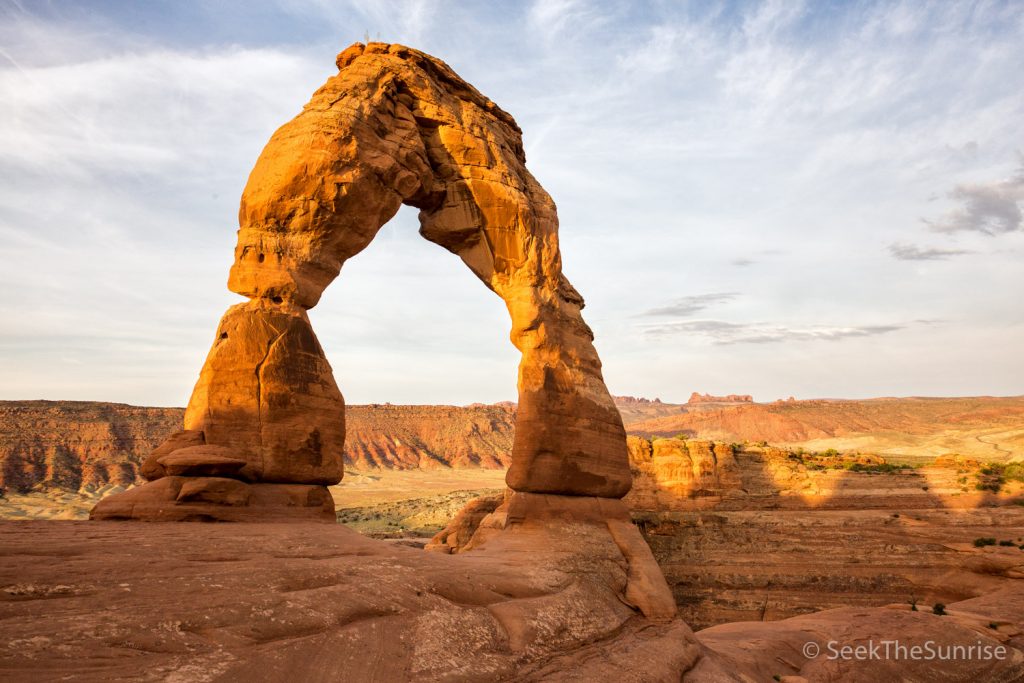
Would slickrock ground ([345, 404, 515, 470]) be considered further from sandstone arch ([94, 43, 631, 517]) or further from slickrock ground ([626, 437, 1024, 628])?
sandstone arch ([94, 43, 631, 517])

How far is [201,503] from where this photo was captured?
9469 millimetres

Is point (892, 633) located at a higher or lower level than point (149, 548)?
lower

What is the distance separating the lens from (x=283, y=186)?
12.2 meters

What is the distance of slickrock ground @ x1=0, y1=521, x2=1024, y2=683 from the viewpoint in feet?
19.0

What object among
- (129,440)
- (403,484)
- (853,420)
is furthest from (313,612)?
(853,420)

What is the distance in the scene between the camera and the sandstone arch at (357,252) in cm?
1105

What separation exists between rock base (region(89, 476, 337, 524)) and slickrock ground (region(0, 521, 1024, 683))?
554 millimetres

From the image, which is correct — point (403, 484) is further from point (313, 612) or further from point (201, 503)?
point (313, 612)

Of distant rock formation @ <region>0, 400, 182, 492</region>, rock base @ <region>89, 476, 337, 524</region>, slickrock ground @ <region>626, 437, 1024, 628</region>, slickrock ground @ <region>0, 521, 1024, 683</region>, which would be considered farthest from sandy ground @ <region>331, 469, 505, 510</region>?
slickrock ground @ <region>0, 521, 1024, 683</region>

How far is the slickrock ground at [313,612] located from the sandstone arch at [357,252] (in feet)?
5.69

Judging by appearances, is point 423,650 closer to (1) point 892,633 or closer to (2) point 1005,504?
(1) point 892,633

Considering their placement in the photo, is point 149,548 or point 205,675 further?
point 149,548

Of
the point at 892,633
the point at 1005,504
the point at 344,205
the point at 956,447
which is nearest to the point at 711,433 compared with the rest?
the point at 956,447

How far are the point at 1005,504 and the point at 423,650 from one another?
2192 centimetres
